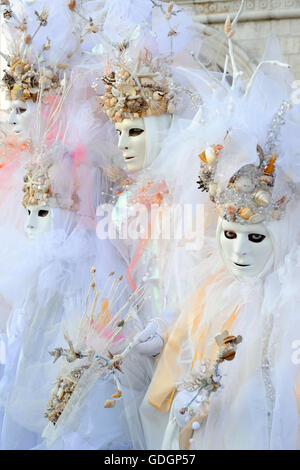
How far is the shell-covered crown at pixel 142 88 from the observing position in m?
2.45

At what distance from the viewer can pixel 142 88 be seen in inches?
96.7

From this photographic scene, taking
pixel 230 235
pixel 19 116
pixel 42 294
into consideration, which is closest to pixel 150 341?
A: pixel 230 235

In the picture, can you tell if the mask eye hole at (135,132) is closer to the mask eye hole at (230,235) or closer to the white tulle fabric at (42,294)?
the white tulle fabric at (42,294)

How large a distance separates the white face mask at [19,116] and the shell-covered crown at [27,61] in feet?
0.10

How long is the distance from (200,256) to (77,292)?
560 mm

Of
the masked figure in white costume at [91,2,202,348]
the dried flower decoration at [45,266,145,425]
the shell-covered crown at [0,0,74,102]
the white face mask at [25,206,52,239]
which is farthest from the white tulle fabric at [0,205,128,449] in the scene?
the shell-covered crown at [0,0,74,102]

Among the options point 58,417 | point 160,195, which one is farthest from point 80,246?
point 58,417

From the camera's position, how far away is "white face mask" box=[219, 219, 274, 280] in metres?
2.00

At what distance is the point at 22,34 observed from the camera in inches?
109

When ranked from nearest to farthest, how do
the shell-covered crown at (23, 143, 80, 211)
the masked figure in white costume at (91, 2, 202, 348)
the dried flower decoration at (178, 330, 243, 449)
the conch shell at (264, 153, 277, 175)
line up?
the dried flower decoration at (178, 330, 243, 449) → the conch shell at (264, 153, 277, 175) → the masked figure in white costume at (91, 2, 202, 348) → the shell-covered crown at (23, 143, 80, 211)

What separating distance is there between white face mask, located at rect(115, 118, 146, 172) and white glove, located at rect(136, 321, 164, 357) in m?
0.62

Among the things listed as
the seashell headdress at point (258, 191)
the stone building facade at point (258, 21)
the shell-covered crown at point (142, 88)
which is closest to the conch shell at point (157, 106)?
the shell-covered crown at point (142, 88)

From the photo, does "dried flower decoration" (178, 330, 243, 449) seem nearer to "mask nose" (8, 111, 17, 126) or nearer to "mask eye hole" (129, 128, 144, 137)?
"mask eye hole" (129, 128, 144, 137)

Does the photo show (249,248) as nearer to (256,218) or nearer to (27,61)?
(256,218)
